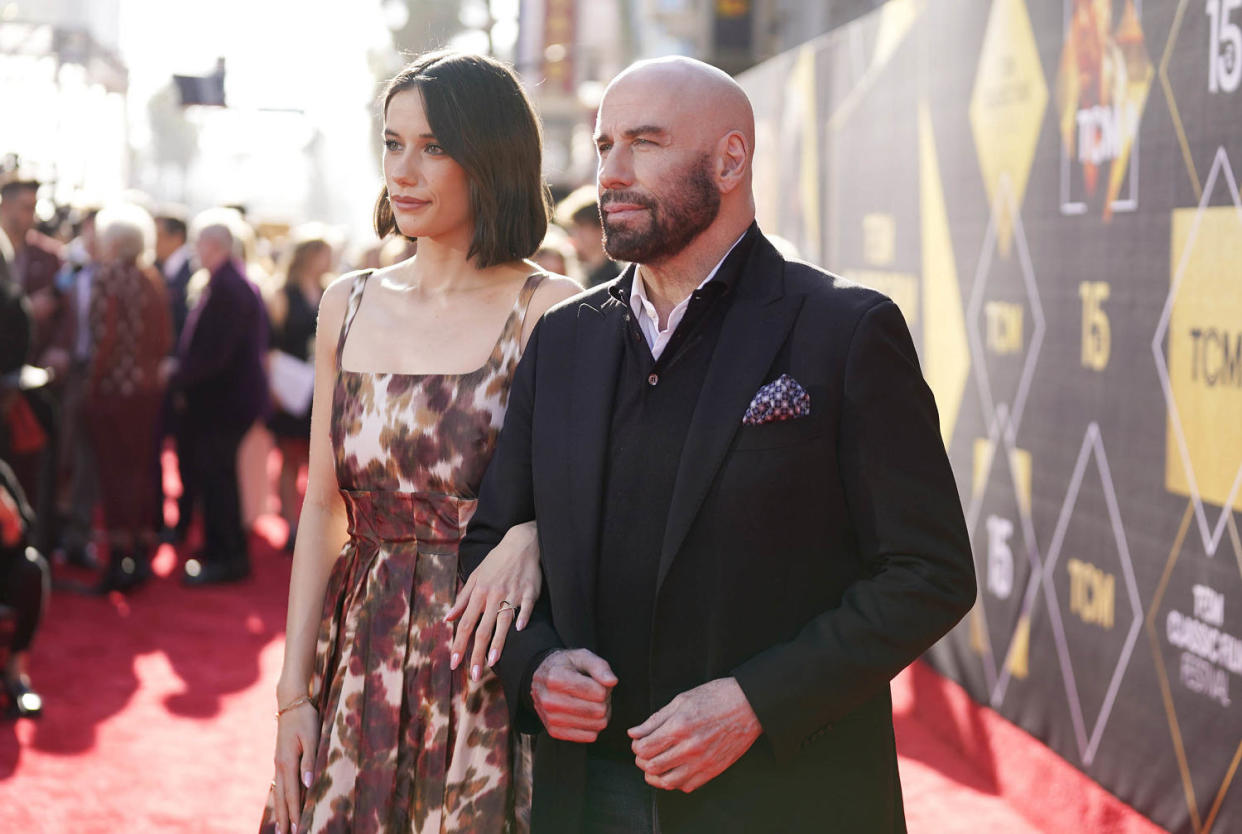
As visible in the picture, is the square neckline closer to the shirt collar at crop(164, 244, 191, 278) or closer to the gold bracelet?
the gold bracelet

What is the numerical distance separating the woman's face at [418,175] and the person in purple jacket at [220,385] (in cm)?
563

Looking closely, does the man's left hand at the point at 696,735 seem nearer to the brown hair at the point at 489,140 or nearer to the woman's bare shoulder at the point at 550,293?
the woman's bare shoulder at the point at 550,293

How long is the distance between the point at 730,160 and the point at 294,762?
1264mm

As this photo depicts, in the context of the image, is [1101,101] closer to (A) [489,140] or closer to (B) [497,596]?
(A) [489,140]

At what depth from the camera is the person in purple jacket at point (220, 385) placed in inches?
311

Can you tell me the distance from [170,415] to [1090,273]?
6.63 meters

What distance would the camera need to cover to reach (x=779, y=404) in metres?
1.91

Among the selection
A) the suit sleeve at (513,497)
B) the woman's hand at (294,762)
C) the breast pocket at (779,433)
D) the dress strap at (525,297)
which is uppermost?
the dress strap at (525,297)

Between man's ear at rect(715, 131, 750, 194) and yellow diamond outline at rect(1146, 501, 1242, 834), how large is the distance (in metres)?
2.15

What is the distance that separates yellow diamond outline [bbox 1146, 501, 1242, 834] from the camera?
368 cm

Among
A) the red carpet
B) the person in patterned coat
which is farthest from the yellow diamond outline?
the person in patterned coat

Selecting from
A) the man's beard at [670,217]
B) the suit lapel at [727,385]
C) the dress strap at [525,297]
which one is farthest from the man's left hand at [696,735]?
the dress strap at [525,297]

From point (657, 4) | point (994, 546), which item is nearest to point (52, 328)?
point (994, 546)

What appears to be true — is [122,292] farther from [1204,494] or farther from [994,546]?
[1204,494]
